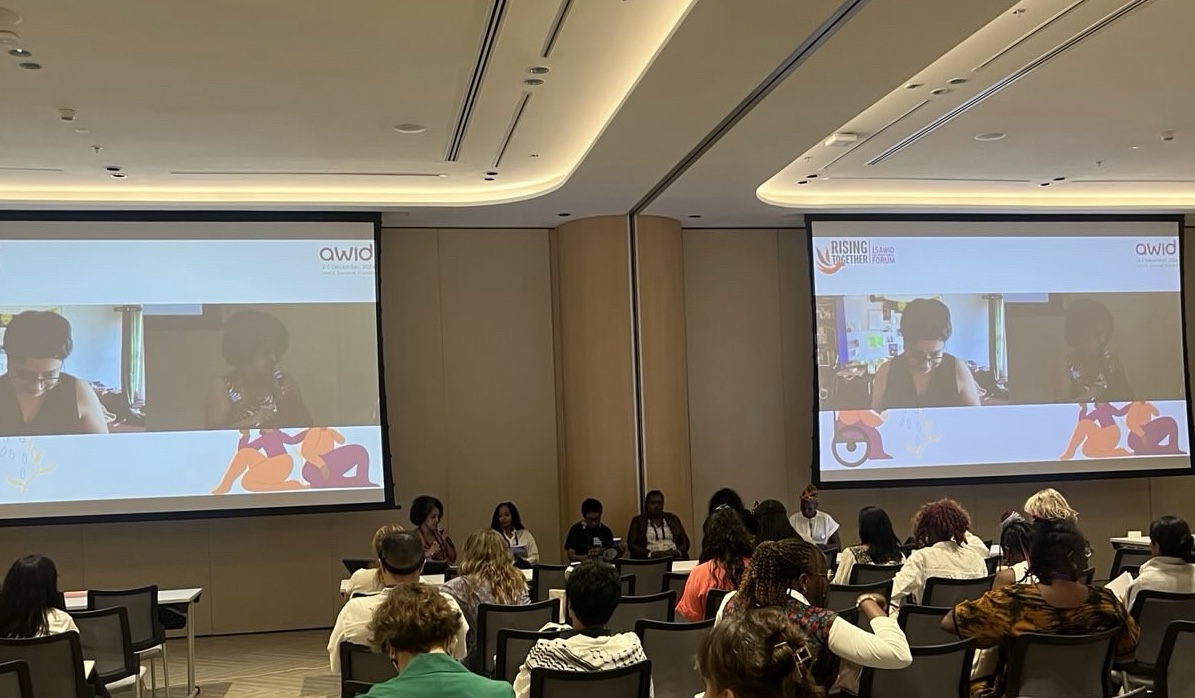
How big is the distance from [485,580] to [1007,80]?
14.5ft

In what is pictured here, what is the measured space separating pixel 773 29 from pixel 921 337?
5.82 metres

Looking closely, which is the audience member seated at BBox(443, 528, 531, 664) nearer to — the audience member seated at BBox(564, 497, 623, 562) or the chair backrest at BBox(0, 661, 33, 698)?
the chair backrest at BBox(0, 661, 33, 698)

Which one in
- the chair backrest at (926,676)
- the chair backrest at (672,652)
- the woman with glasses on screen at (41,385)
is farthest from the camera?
the woman with glasses on screen at (41,385)

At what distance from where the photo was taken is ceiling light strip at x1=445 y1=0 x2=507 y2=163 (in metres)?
5.05

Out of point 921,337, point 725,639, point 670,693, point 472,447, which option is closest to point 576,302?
point 472,447

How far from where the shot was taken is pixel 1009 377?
1012 centimetres

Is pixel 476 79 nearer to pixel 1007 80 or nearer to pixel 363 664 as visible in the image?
pixel 1007 80

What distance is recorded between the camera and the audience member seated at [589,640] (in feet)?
10.8

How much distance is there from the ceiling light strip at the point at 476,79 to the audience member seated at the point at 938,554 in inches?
136

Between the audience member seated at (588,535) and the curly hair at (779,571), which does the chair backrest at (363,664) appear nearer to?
→ the curly hair at (779,571)

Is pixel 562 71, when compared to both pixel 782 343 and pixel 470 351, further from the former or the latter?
pixel 782 343

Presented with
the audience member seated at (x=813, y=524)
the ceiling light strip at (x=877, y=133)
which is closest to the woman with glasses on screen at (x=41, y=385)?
the audience member seated at (x=813, y=524)

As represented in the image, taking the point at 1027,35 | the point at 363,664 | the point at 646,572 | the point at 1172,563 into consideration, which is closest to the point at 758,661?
the point at 363,664

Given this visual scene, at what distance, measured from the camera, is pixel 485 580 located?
503 cm
